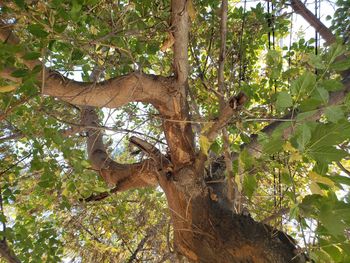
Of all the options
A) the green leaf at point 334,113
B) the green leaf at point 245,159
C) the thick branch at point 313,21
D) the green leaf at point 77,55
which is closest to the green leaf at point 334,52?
the green leaf at point 334,113

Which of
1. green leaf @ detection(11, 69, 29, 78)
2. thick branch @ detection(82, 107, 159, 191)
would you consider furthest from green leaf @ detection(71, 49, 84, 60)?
thick branch @ detection(82, 107, 159, 191)

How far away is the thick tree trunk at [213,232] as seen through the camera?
1.81 m

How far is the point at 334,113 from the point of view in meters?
1.11

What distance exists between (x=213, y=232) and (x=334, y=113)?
41.2 inches

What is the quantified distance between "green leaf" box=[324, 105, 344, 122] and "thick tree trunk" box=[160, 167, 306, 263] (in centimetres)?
87

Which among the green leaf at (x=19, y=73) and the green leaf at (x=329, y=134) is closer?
the green leaf at (x=329, y=134)

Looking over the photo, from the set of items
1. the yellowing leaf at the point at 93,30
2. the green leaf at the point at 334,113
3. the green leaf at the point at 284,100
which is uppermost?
the yellowing leaf at the point at 93,30

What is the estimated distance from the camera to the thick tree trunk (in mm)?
1814

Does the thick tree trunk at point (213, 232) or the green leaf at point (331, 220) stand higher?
the green leaf at point (331, 220)

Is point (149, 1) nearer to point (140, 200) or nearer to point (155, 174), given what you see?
point (155, 174)

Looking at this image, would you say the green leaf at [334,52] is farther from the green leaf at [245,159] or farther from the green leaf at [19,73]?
the green leaf at [19,73]

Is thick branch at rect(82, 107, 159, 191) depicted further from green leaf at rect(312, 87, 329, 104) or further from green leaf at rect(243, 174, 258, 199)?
green leaf at rect(312, 87, 329, 104)

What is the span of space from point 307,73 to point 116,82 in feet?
3.65

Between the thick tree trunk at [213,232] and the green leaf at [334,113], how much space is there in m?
0.87
